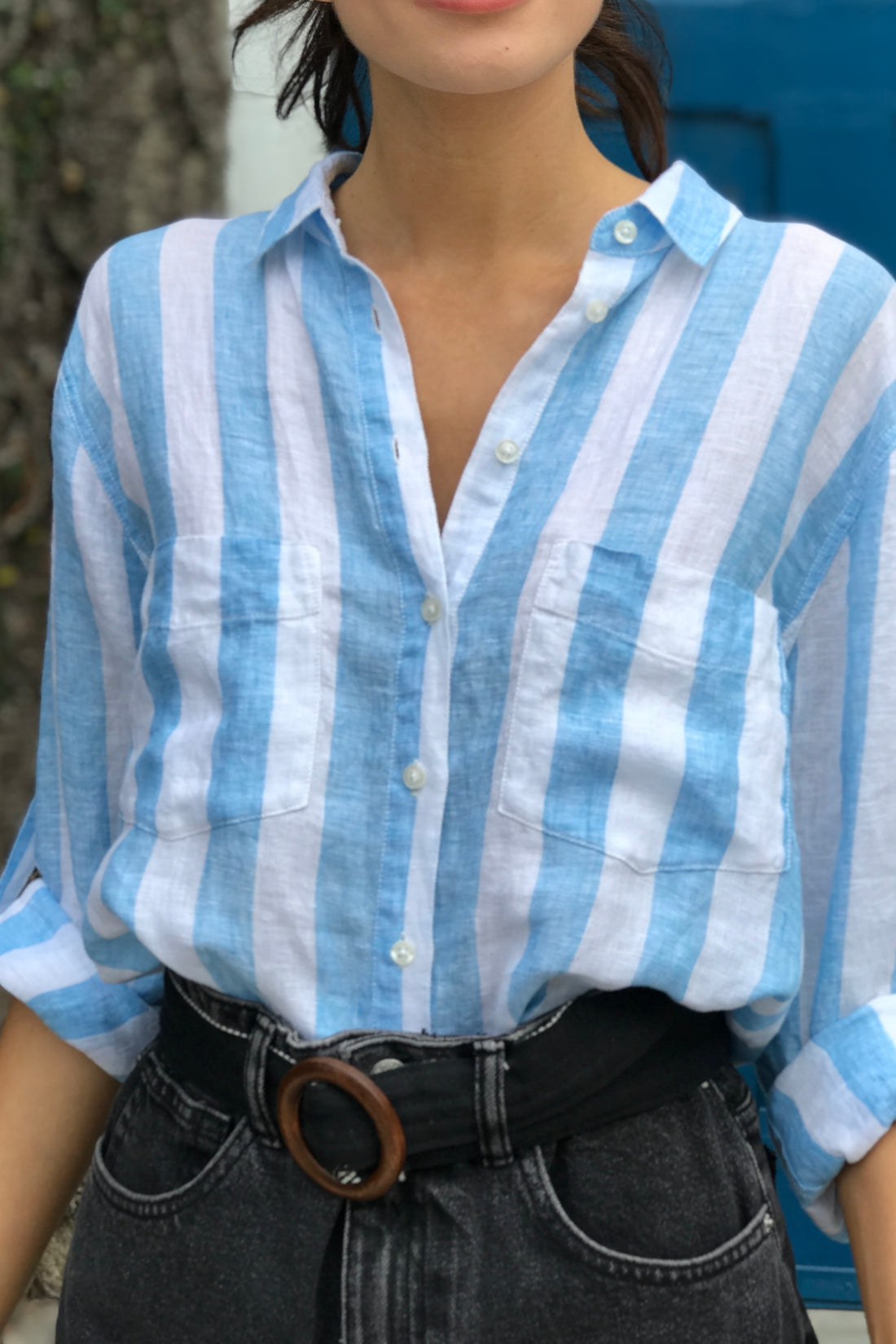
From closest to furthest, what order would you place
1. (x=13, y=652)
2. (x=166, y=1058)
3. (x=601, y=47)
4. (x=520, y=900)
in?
(x=520, y=900) → (x=166, y=1058) → (x=601, y=47) → (x=13, y=652)

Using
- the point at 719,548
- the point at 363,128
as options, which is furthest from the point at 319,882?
the point at 363,128

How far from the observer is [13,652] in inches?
82.5

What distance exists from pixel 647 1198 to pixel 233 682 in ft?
1.43

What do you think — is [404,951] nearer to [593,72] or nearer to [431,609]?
[431,609]

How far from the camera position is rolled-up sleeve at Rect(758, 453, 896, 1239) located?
95cm

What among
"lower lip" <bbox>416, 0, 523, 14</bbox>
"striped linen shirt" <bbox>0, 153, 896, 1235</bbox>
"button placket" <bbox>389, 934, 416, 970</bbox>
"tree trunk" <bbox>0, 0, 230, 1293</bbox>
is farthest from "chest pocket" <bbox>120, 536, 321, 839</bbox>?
"tree trunk" <bbox>0, 0, 230, 1293</bbox>

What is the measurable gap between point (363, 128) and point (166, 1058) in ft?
2.60

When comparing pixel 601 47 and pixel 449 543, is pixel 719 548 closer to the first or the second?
pixel 449 543

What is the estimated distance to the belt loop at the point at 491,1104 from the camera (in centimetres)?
92

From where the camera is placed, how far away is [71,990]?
113 centimetres

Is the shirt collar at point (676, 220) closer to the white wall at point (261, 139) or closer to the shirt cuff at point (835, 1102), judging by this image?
the shirt cuff at point (835, 1102)

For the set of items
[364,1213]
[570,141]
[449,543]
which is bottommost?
[364,1213]

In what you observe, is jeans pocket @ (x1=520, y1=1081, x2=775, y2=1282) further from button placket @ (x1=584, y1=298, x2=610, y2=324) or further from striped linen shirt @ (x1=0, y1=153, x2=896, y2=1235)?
button placket @ (x1=584, y1=298, x2=610, y2=324)

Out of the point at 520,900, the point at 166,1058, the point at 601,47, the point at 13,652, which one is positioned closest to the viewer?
the point at 520,900
